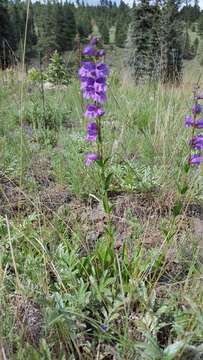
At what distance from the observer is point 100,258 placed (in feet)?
5.86

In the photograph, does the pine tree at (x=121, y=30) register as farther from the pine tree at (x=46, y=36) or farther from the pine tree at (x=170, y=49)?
the pine tree at (x=46, y=36)

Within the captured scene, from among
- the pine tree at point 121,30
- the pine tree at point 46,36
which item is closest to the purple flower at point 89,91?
the pine tree at point 46,36

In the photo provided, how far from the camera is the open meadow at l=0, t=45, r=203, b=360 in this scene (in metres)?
1.39

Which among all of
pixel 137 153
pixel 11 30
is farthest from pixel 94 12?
pixel 137 153

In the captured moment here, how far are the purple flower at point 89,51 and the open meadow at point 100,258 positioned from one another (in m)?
0.75

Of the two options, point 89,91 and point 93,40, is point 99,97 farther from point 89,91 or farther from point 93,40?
point 93,40

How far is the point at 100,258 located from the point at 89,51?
100 centimetres

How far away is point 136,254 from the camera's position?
180 cm

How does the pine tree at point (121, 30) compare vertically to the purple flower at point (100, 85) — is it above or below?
above

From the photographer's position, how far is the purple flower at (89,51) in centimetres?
165

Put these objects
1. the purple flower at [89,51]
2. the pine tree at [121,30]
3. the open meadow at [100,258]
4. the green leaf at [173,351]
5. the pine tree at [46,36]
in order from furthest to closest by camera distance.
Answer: the pine tree at [121,30] < the pine tree at [46,36] < the purple flower at [89,51] < the open meadow at [100,258] < the green leaf at [173,351]

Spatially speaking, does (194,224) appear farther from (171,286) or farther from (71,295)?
(71,295)

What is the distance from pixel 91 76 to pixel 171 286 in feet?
3.66

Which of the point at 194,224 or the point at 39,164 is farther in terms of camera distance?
the point at 39,164
